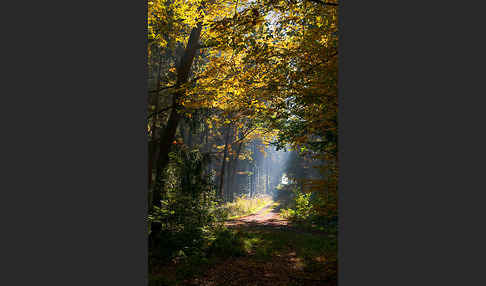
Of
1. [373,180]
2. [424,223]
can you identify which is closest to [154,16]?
[373,180]

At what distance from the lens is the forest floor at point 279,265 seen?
126 inches

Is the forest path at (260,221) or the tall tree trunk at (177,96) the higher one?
the tall tree trunk at (177,96)

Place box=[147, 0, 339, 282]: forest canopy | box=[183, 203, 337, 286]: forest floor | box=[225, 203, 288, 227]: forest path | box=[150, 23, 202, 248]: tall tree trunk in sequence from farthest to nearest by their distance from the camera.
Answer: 1. box=[225, 203, 288, 227]: forest path
2. box=[150, 23, 202, 248]: tall tree trunk
3. box=[183, 203, 337, 286]: forest floor
4. box=[147, 0, 339, 282]: forest canopy

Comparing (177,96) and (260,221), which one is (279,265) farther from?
(260,221)

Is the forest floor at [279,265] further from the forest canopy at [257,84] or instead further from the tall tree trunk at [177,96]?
the tall tree trunk at [177,96]

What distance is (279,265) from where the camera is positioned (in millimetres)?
3895

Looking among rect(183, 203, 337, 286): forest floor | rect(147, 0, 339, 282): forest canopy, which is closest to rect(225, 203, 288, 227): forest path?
rect(183, 203, 337, 286): forest floor

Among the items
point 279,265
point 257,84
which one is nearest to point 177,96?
point 257,84

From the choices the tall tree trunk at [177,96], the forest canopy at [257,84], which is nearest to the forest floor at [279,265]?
the forest canopy at [257,84]

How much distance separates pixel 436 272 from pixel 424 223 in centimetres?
25

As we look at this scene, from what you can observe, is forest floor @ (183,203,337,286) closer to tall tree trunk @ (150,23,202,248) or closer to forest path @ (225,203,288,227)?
forest path @ (225,203,288,227)

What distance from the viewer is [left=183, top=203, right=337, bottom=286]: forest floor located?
10.5 feet

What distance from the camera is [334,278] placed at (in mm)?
2926

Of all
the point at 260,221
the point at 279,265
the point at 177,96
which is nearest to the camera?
the point at 279,265
